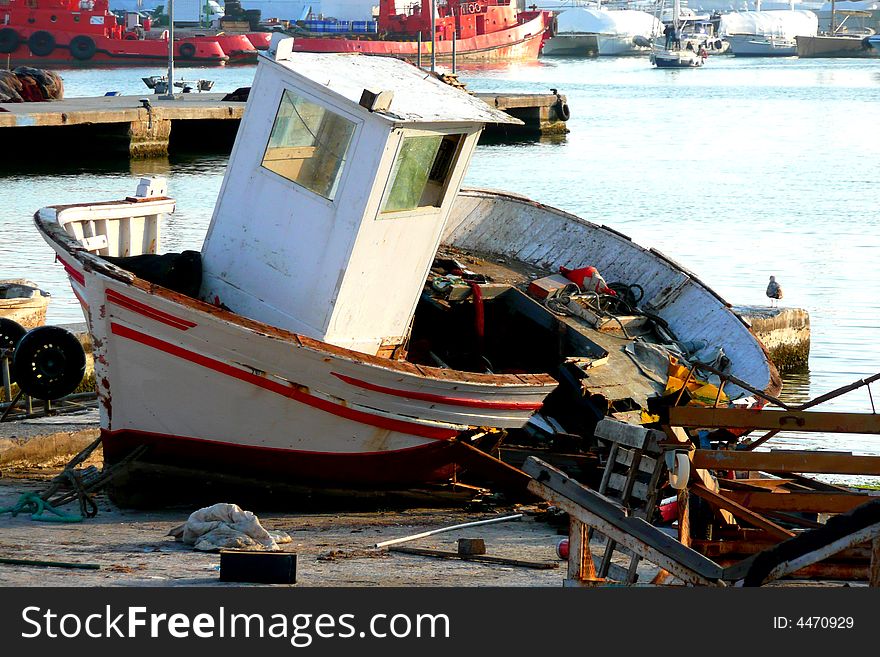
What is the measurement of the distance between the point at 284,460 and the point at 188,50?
237 feet

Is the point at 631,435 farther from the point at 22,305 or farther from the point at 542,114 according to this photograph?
the point at 542,114

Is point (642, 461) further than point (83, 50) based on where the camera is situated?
No

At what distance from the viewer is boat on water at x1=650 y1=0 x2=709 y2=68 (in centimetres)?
10219

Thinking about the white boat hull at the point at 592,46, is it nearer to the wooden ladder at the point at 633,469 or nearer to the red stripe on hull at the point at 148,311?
the red stripe on hull at the point at 148,311

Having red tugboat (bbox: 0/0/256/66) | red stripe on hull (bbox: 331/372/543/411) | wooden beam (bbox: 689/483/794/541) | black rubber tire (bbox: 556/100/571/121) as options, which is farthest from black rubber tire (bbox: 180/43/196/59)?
wooden beam (bbox: 689/483/794/541)

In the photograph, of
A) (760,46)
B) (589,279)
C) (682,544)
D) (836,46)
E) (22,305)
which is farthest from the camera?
(760,46)

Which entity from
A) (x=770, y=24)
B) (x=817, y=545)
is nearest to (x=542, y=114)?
(x=817, y=545)

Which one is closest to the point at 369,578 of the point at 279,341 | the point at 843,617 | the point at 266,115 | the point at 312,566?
the point at 312,566

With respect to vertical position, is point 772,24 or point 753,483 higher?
point 772,24

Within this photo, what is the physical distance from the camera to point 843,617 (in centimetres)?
471

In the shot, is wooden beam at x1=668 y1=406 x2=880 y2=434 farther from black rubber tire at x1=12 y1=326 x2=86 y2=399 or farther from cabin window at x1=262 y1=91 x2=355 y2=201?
black rubber tire at x1=12 y1=326 x2=86 y2=399

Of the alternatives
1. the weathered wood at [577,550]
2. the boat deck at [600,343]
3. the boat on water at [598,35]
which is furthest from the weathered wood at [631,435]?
the boat on water at [598,35]

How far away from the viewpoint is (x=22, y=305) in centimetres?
1263

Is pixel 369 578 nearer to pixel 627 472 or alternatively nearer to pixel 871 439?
pixel 627 472
